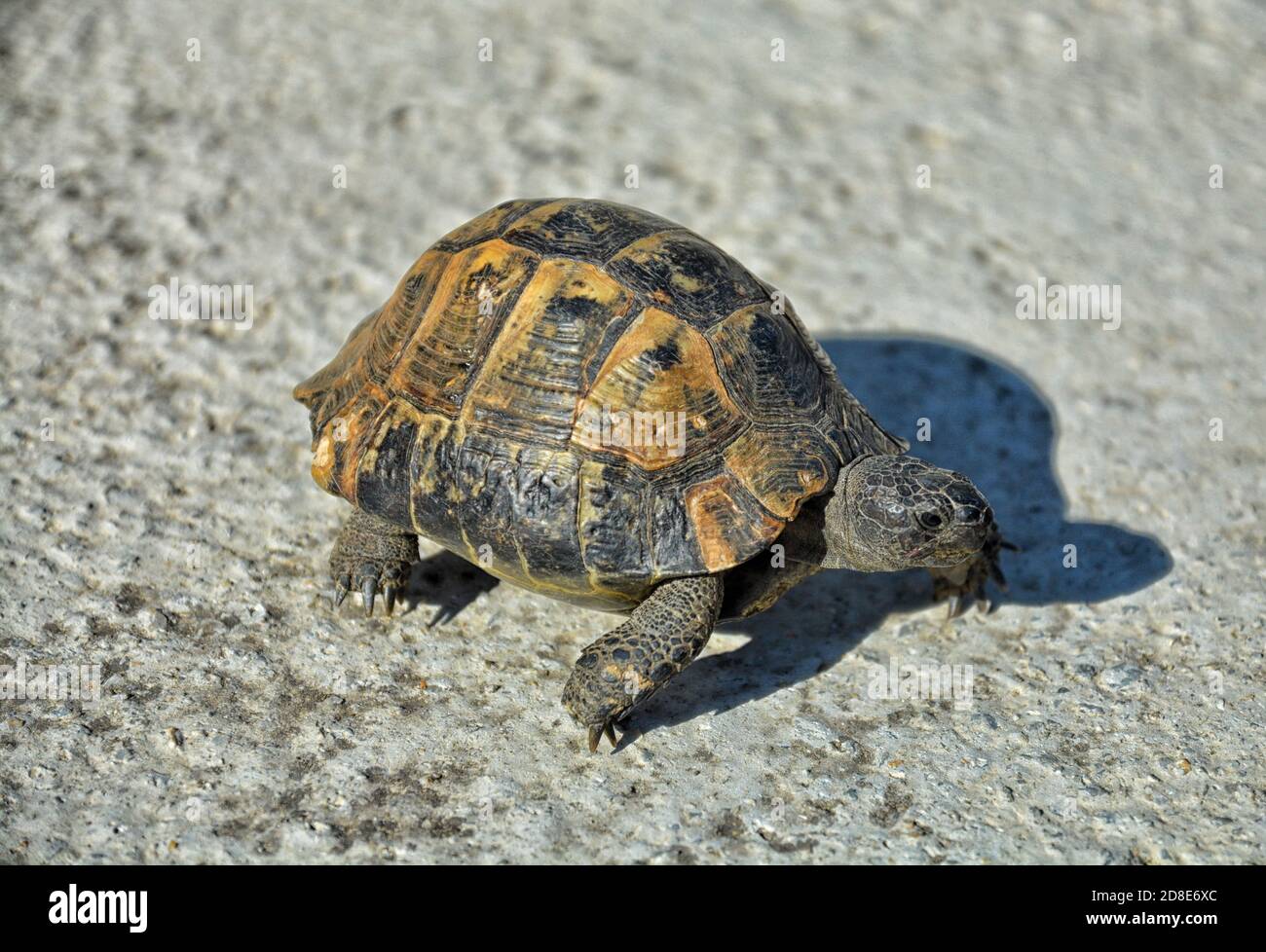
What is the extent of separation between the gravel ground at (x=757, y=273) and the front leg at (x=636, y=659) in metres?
0.26

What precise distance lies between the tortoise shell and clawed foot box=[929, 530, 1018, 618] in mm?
926

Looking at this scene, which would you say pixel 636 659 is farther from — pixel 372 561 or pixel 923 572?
pixel 923 572

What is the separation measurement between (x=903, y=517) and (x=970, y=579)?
3.35 feet

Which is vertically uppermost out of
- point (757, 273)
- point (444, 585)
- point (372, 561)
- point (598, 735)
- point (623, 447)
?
point (757, 273)

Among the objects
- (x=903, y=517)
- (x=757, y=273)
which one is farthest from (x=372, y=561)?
(x=757, y=273)

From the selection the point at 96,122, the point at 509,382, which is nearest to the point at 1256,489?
the point at 509,382

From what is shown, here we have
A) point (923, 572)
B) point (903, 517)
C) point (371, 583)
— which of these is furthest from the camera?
point (923, 572)

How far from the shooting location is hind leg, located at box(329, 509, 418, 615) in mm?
6102

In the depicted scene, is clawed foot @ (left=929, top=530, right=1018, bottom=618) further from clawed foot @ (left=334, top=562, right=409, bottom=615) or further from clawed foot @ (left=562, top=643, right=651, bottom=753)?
clawed foot @ (left=334, top=562, right=409, bottom=615)

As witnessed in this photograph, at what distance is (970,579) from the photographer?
6359mm

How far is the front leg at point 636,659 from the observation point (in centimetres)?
529

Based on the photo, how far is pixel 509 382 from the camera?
18.3 ft

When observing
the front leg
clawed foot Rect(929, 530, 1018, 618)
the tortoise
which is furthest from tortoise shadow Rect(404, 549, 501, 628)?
clawed foot Rect(929, 530, 1018, 618)
